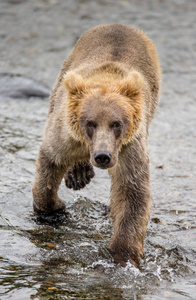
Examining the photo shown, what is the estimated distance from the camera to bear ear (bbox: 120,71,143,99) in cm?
555

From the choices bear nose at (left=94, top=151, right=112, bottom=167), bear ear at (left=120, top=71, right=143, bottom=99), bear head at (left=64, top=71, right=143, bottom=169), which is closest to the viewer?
bear nose at (left=94, top=151, right=112, bottom=167)

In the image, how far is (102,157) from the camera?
504 centimetres

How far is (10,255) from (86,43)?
118 inches

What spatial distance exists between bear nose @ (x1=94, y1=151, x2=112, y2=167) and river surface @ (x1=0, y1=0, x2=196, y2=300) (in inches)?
43.3

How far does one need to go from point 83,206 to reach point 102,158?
2.39 meters

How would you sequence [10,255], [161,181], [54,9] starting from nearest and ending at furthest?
[10,255] → [161,181] → [54,9]

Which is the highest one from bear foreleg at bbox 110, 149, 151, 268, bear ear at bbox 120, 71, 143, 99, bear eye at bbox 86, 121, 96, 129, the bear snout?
bear ear at bbox 120, 71, 143, 99

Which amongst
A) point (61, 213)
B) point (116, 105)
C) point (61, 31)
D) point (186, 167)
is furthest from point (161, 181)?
point (61, 31)

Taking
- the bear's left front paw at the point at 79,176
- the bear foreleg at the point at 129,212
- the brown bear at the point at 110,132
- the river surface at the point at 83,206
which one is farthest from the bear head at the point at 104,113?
the bear's left front paw at the point at 79,176

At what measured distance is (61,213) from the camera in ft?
23.1

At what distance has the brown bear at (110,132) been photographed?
17.5ft

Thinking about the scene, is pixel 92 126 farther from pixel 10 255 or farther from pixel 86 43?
pixel 86 43

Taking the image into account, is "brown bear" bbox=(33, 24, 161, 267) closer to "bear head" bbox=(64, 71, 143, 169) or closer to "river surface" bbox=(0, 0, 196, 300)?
"bear head" bbox=(64, 71, 143, 169)

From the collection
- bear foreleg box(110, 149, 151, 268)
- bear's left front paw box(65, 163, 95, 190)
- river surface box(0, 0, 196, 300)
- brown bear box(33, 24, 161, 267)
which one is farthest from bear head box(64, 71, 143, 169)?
bear's left front paw box(65, 163, 95, 190)
